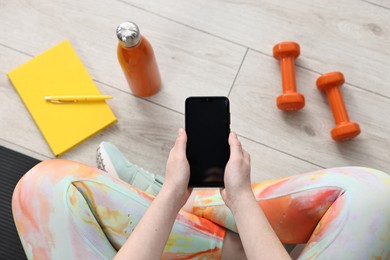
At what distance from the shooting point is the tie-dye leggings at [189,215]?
62 cm

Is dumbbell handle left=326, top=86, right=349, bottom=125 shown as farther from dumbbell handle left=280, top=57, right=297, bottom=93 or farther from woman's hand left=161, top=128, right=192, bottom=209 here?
woman's hand left=161, top=128, right=192, bottom=209

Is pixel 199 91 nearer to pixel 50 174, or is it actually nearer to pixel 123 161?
pixel 123 161

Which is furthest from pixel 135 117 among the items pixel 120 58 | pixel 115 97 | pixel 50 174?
pixel 50 174

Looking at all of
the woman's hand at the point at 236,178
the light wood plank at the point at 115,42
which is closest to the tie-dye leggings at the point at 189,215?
the woman's hand at the point at 236,178

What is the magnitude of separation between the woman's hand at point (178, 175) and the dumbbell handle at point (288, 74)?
0.39m

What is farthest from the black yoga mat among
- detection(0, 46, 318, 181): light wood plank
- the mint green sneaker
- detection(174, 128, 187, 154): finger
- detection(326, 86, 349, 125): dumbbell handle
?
detection(326, 86, 349, 125): dumbbell handle

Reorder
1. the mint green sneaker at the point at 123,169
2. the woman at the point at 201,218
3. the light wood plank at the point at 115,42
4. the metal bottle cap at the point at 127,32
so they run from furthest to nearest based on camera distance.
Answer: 1. the light wood plank at the point at 115,42
2. the mint green sneaker at the point at 123,169
3. the metal bottle cap at the point at 127,32
4. the woman at the point at 201,218

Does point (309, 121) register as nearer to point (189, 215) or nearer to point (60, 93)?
point (189, 215)

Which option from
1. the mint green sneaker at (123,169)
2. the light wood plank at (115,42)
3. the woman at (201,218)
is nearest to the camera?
the woman at (201,218)

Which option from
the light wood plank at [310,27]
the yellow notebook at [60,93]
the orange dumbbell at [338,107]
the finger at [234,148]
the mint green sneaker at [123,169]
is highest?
the light wood plank at [310,27]

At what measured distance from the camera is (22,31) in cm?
100

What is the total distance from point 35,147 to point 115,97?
21cm

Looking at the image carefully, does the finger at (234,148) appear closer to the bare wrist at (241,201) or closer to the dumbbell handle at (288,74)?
the bare wrist at (241,201)

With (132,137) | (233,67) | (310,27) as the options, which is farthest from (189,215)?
(310,27)
